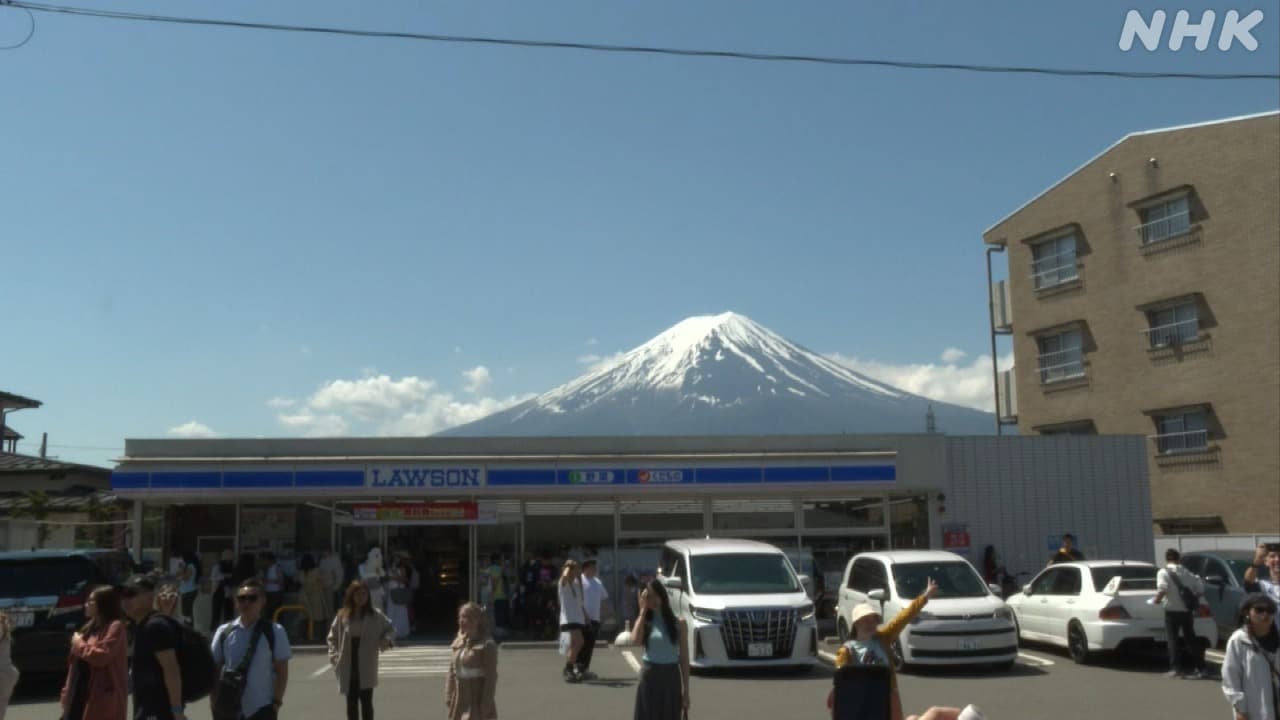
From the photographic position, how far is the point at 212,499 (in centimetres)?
2306

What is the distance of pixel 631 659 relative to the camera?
1861 cm

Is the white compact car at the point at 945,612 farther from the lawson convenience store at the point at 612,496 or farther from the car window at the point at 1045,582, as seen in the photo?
the lawson convenience store at the point at 612,496

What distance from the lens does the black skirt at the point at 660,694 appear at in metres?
8.73

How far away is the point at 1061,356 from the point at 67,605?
103 ft

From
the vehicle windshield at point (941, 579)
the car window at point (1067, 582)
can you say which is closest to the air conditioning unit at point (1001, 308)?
the car window at point (1067, 582)

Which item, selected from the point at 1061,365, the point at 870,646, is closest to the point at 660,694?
the point at 870,646

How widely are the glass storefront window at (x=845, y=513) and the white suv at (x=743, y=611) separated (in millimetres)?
6436

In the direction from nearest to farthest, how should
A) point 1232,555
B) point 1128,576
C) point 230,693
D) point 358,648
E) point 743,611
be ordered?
1. point 230,693
2. point 358,648
3. point 743,611
4. point 1128,576
5. point 1232,555

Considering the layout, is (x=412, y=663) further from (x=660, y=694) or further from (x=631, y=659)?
(x=660, y=694)

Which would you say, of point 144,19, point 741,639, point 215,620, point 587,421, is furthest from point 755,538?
point 587,421

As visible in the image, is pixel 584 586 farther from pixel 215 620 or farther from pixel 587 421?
pixel 587 421

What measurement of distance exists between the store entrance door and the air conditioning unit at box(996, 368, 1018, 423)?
2236 centimetres

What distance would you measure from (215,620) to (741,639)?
10.7 metres

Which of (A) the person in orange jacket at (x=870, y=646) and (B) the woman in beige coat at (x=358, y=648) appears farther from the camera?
(B) the woman in beige coat at (x=358, y=648)
